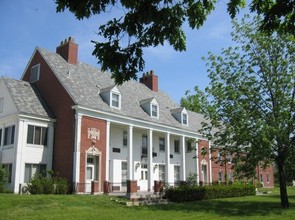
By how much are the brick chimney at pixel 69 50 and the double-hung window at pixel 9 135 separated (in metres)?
8.45

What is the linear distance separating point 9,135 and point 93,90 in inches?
298

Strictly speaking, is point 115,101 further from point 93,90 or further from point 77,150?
point 77,150

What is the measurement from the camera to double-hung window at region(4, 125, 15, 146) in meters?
26.6

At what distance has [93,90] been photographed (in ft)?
99.6

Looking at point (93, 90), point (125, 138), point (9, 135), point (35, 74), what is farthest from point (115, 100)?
point (9, 135)

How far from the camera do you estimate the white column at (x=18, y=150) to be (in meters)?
24.8

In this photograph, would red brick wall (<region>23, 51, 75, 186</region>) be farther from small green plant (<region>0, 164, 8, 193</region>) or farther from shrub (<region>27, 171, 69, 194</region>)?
small green plant (<region>0, 164, 8, 193</region>)

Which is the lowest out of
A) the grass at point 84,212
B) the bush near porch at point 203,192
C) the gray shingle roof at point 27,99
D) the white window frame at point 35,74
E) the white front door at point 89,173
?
the grass at point 84,212

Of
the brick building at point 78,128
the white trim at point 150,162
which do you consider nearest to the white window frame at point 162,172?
the brick building at point 78,128

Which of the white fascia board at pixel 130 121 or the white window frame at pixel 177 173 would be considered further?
the white window frame at pixel 177 173

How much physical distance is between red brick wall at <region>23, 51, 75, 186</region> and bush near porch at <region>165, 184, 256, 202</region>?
7.52 metres

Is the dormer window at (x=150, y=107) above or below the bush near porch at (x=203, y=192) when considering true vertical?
above

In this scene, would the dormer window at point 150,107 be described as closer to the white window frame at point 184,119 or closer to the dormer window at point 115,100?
the dormer window at point 115,100

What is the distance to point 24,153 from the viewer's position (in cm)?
2566
